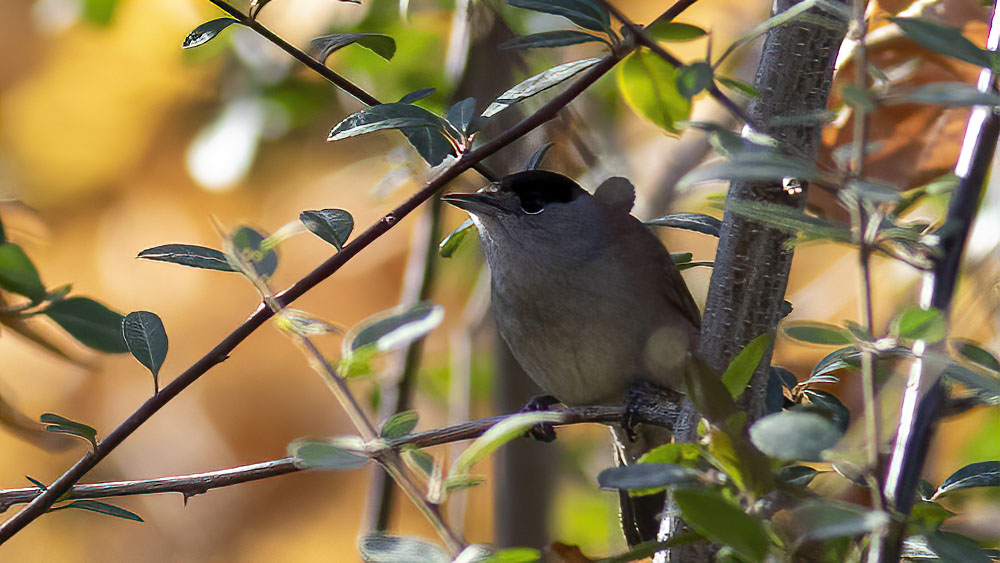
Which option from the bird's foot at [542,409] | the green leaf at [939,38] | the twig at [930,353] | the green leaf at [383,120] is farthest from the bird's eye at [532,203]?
the green leaf at [939,38]

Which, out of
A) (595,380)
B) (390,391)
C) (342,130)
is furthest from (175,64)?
(342,130)

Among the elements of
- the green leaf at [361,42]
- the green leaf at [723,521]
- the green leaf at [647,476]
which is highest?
the green leaf at [361,42]

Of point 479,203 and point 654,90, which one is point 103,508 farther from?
point 479,203

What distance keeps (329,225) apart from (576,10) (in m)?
0.31

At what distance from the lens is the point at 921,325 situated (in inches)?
24.5

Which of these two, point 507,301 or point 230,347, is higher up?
point 507,301

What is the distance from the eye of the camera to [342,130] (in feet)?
3.11

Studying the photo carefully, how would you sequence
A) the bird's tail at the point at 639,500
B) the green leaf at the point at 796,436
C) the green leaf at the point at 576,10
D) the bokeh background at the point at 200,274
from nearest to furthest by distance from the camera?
the green leaf at the point at 796,436
the green leaf at the point at 576,10
the bird's tail at the point at 639,500
the bokeh background at the point at 200,274

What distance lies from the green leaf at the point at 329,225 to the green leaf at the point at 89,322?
0.29 m

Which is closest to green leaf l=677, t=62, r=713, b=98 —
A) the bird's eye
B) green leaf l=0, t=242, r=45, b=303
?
green leaf l=0, t=242, r=45, b=303

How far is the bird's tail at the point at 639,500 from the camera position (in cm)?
169

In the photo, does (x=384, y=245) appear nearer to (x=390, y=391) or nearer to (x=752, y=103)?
(x=390, y=391)

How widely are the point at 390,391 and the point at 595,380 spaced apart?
50 cm

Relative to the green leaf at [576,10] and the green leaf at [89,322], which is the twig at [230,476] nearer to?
the green leaf at [89,322]
